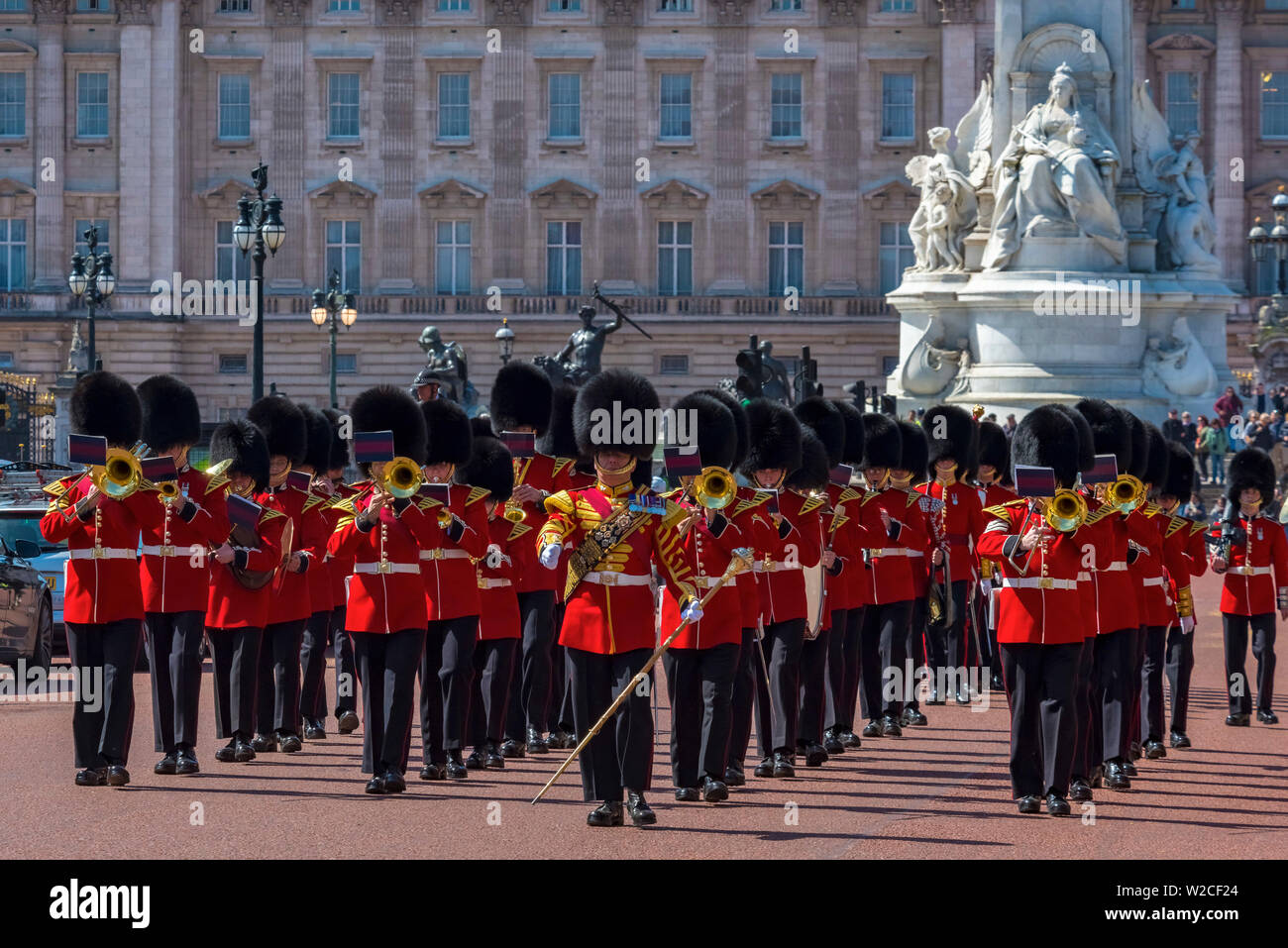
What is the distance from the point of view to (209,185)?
174ft

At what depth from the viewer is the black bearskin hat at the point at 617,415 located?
34.9 ft

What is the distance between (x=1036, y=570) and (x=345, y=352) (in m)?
42.6

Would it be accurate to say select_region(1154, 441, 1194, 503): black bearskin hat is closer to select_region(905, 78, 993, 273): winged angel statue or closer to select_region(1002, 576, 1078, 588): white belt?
select_region(1002, 576, 1078, 588): white belt

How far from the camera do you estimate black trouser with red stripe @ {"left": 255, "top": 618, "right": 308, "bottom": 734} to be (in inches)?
506

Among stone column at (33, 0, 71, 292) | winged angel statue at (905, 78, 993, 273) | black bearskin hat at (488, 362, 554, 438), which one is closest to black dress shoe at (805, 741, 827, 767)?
black bearskin hat at (488, 362, 554, 438)

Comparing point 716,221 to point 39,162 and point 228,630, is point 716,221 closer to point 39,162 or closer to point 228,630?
point 39,162

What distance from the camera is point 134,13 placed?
5231cm

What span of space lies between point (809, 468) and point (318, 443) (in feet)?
9.83

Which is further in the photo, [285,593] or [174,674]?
[285,593]

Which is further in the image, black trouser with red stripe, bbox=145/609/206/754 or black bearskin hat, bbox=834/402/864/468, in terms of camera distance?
black bearskin hat, bbox=834/402/864/468

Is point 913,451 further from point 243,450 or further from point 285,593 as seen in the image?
point 243,450

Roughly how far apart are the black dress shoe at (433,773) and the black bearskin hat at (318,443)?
2803 mm

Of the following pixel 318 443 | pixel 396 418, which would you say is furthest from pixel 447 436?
pixel 318 443

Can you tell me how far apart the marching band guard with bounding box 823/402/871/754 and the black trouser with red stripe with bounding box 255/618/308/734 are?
9.09 feet
